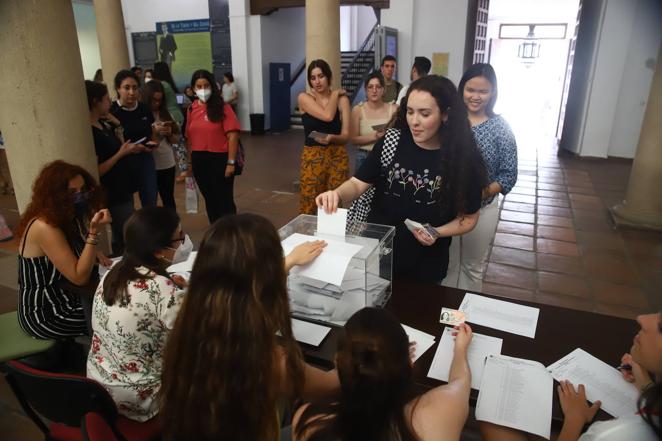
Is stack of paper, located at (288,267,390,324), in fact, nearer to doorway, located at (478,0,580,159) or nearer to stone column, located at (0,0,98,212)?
stone column, located at (0,0,98,212)

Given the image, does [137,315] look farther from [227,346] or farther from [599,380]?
[599,380]

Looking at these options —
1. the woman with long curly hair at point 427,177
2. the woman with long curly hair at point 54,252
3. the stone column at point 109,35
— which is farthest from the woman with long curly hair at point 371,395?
the stone column at point 109,35

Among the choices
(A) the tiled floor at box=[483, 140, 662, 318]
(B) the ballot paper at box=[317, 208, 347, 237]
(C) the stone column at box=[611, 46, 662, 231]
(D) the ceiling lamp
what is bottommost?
(A) the tiled floor at box=[483, 140, 662, 318]

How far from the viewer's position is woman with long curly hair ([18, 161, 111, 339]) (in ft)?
6.71

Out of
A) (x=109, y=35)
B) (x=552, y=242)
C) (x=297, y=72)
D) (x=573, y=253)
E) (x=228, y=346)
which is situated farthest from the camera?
(x=297, y=72)

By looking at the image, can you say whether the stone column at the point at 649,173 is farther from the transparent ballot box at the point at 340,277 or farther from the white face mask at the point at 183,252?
the white face mask at the point at 183,252

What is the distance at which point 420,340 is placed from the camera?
1570mm

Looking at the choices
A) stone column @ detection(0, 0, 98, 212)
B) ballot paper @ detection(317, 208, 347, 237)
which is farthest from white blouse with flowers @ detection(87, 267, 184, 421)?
stone column @ detection(0, 0, 98, 212)

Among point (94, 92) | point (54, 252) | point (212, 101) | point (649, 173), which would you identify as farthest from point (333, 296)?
point (649, 173)

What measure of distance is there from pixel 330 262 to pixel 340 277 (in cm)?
7

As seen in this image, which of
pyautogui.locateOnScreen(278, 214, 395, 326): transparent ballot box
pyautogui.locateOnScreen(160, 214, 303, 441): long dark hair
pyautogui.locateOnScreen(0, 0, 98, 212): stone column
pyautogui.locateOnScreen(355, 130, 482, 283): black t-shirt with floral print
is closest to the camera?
pyautogui.locateOnScreen(160, 214, 303, 441): long dark hair

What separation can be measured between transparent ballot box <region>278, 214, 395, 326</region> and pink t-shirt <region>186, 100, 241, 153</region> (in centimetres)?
230

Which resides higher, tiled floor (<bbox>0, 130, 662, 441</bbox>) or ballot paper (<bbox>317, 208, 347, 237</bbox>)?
ballot paper (<bbox>317, 208, 347, 237</bbox>)

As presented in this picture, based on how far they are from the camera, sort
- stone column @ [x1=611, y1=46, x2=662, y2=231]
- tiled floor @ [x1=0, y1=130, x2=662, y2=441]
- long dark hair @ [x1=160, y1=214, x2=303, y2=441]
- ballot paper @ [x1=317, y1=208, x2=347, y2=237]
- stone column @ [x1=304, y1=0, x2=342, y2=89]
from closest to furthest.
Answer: long dark hair @ [x1=160, y1=214, x2=303, y2=441] < ballot paper @ [x1=317, y1=208, x2=347, y2=237] < tiled floor @ [x1=0, y1=130, x2=662, y2=441] < stone column @ [x1=611, y1=46, x2=662, y2=231] < stone column @ [x1=304, y1=0, x2=342, y2=89]
